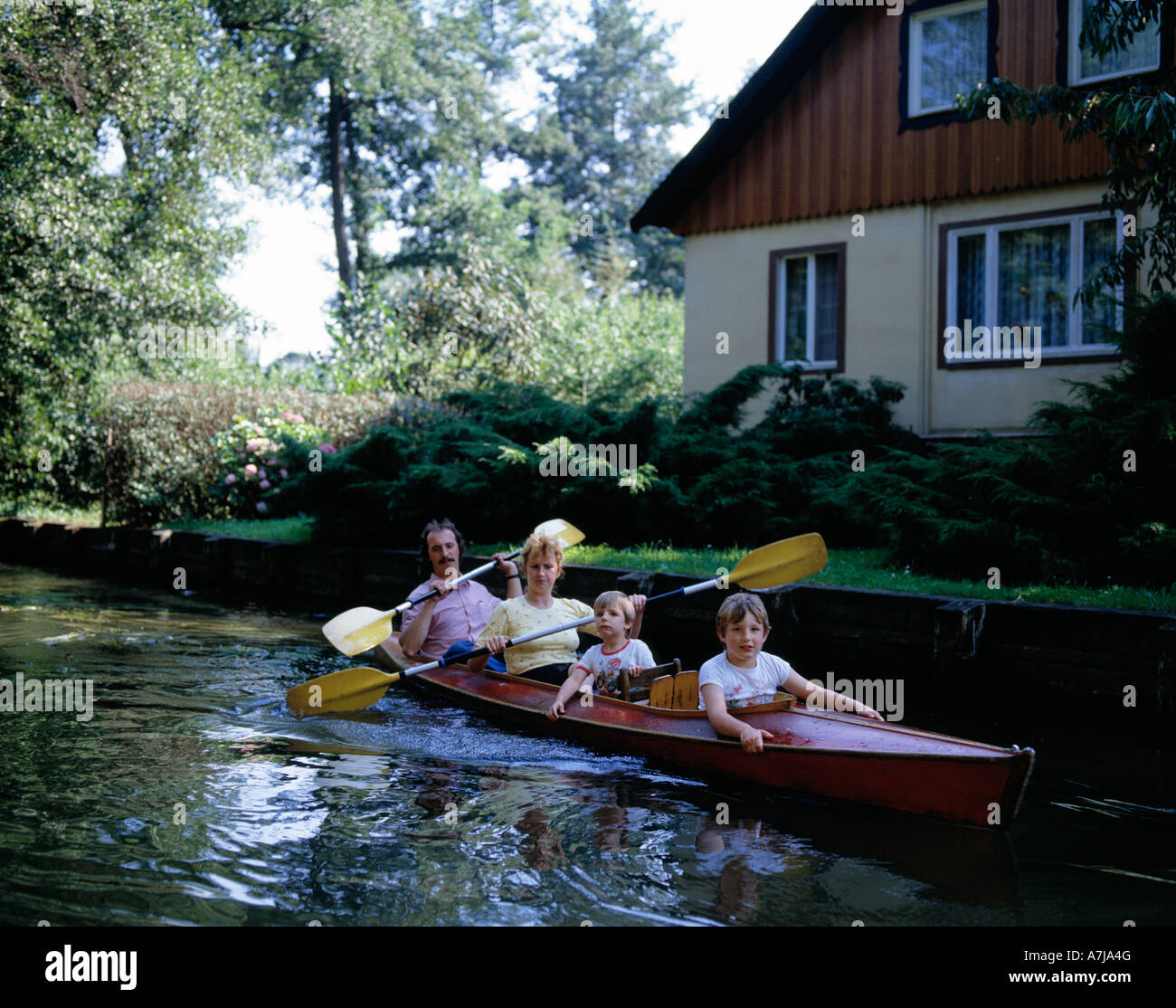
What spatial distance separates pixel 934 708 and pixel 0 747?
5.79m

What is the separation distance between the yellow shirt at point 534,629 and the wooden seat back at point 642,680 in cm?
68

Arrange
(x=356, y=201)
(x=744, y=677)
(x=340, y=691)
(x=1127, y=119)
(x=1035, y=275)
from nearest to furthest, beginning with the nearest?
(x=744, y=677)
(x=340, y=691)
(x=1127, y=119)
(x=1035, y=275)
(x=356, y=201)

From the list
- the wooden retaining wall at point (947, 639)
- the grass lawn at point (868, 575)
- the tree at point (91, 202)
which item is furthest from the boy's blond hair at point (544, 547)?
the tree at point (91, 202)

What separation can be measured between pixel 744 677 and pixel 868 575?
3.68 metres

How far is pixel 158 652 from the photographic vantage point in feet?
33.4

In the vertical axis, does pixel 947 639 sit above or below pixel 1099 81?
below

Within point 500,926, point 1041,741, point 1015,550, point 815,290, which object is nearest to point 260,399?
point 815,290

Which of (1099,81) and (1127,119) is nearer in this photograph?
(1127,119)

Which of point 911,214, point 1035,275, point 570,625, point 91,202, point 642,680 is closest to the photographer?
point 642,680

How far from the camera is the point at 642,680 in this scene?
7012mm

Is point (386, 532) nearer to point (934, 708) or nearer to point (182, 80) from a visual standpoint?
point (934, 708)

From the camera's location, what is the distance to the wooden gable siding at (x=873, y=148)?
13.1m

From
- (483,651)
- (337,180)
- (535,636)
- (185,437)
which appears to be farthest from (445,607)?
(337,180)

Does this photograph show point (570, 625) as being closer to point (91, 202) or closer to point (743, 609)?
point (743, 609)
